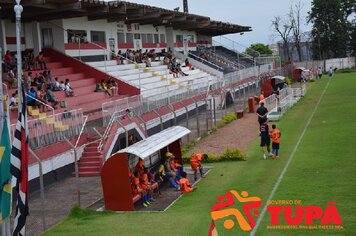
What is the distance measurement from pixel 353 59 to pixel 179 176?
84.7 meters

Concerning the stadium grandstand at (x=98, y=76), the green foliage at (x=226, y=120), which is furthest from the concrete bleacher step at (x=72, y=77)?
the green foliage at (x=226, y=120)

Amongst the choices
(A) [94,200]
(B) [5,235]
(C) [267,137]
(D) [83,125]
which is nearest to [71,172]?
(D) [83,125]

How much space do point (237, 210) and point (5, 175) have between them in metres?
7.07

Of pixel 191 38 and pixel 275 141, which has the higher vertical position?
pixel 191 38

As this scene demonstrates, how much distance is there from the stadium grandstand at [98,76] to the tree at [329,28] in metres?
43.3

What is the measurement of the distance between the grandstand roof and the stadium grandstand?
0.20ft

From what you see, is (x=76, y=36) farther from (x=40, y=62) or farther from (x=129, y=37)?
(x=129, y=37)

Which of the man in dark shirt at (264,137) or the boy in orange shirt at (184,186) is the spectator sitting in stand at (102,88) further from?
the boy in orange shirt at (184,186)

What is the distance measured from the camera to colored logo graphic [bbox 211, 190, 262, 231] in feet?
39.8

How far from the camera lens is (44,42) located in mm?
35500

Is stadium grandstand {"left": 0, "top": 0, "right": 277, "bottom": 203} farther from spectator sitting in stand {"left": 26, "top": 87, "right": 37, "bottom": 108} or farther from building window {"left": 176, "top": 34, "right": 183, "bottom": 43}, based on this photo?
building window {"left": 176, "top": 34, "right": 183, "bottom": 43}

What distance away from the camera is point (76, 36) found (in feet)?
124

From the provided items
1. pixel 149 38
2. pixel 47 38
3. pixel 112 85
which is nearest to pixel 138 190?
pixel 112 85

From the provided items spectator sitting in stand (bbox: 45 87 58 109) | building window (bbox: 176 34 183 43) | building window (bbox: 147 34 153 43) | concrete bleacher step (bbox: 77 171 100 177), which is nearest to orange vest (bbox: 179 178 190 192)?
concrete bleacher step (bbox: 77 171 100 177)
